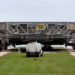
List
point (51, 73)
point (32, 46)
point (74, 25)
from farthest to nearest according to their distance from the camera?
point (74, 25)
point (32, 46)
point (51, 73)

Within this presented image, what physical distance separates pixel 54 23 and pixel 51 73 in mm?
51837

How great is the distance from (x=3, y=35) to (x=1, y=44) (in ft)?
9.63

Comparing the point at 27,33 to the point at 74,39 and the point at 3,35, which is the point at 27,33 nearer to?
the point at 3,35

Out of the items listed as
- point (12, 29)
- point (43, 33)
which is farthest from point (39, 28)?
point (12, 29)

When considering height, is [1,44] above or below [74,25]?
below

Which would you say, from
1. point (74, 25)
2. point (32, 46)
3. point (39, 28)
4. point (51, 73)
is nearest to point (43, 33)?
point (39, 28)

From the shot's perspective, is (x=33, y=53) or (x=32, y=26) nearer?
(x=33, y=53)

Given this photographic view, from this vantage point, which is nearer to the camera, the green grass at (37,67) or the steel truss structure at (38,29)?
the green grass at (37,67)

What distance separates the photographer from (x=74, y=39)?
75312mm

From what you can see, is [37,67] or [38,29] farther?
[38,29]

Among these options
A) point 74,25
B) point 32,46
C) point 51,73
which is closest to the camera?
point 51,73

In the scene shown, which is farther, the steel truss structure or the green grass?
the steel truss structure

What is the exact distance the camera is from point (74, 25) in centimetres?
7194

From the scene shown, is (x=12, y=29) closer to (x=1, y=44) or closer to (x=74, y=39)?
(x=1, y=44)
